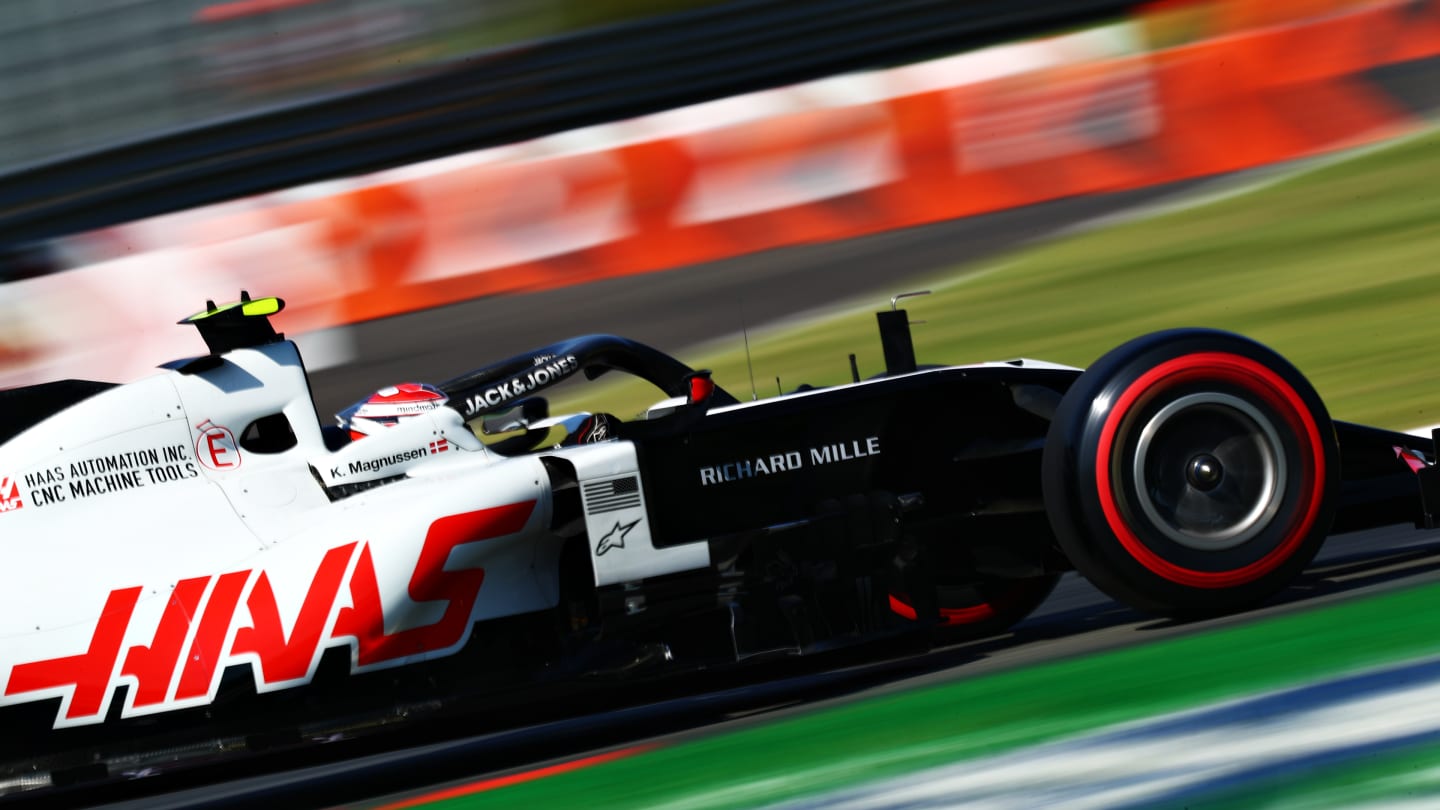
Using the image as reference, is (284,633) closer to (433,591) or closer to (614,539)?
(433,591)

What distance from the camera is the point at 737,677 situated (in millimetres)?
5617

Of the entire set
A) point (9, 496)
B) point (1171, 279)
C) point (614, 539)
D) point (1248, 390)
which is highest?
point (9, 496)

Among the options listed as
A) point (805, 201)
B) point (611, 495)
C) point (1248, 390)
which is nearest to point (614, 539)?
point (611, 495)

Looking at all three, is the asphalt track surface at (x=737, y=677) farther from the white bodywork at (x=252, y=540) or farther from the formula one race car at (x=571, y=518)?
the white bodywork at (x=252, y=540)

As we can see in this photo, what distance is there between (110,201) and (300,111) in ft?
4.86

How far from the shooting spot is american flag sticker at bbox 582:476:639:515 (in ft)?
16.2

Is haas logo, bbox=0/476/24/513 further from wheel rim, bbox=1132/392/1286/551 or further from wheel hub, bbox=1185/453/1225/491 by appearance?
wheel hub, bbox=1185/453/1225/491

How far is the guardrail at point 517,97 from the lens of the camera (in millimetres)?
10617

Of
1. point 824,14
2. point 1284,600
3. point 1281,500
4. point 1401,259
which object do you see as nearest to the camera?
point 1281,500

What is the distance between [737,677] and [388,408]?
64.2 inches

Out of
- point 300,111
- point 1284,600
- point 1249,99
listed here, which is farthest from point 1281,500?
point 300,111

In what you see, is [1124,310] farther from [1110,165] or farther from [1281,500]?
[1281,500]

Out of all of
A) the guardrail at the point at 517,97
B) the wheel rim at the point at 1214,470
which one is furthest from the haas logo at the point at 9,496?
the guardrail at the point at 517,97

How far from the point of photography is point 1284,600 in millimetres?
5133
